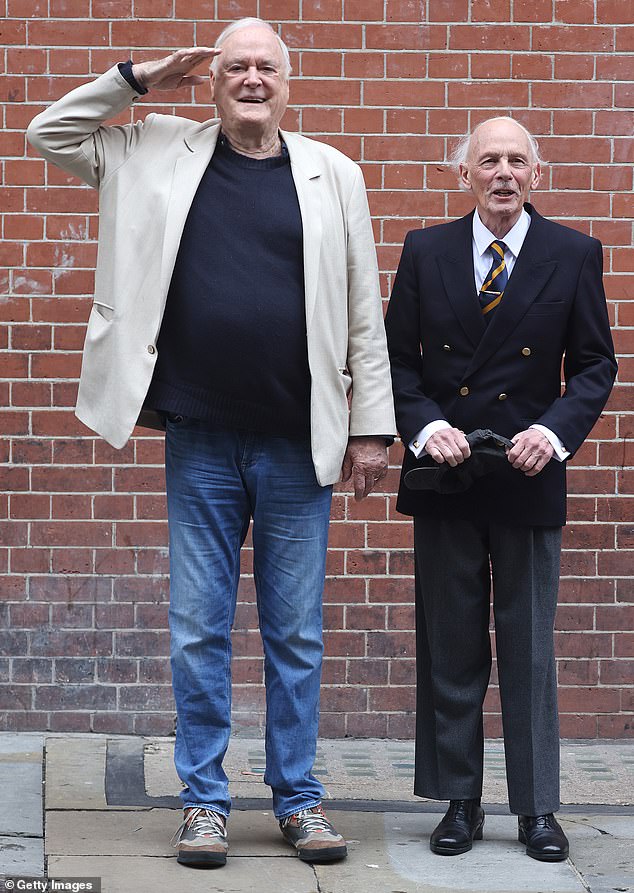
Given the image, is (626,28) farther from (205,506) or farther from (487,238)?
(205,506)

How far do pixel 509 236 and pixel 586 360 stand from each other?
0.43m

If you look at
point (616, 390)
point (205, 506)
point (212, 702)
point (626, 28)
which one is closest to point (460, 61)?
point (626, 28)

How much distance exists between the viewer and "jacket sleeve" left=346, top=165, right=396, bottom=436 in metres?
3.75

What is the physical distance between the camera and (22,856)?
365 centimetres

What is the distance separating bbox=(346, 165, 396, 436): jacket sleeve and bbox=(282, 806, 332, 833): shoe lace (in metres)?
1.10

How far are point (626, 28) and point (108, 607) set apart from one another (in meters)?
3.04

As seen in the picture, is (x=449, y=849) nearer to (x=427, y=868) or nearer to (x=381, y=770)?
(x=427, y=868)

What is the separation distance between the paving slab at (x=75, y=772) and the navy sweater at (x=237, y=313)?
1.42 meters

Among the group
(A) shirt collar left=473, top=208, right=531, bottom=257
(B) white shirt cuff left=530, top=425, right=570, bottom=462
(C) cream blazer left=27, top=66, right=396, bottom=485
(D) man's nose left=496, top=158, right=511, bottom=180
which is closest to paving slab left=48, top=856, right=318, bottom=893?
(C) cream blazer left=27, top=66, right=396, bottom=485

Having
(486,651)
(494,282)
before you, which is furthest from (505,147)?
(486,651)

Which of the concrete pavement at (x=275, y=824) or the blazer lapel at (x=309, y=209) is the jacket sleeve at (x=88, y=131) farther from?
the concrete pavement at (x=275, y=824)

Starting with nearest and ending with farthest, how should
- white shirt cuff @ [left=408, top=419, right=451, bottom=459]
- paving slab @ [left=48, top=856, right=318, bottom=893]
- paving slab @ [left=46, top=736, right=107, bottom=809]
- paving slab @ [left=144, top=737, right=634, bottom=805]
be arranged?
paving slab @ [left=48, top=856, right=318, bottom=893] → white shirt cuff @ [left=408, top=419, right=451, bottom=459] → paving slab @ [left=46, top=736, right=107, bottom=809] → paving slab @ [left=144, top=737, right=634, bottom=805]

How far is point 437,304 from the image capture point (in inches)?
150

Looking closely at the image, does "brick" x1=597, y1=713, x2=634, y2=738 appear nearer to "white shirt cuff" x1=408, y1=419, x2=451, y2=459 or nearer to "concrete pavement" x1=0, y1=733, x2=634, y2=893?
"concrete pavement" x1=0, y1=733, x2=634, y2=893
